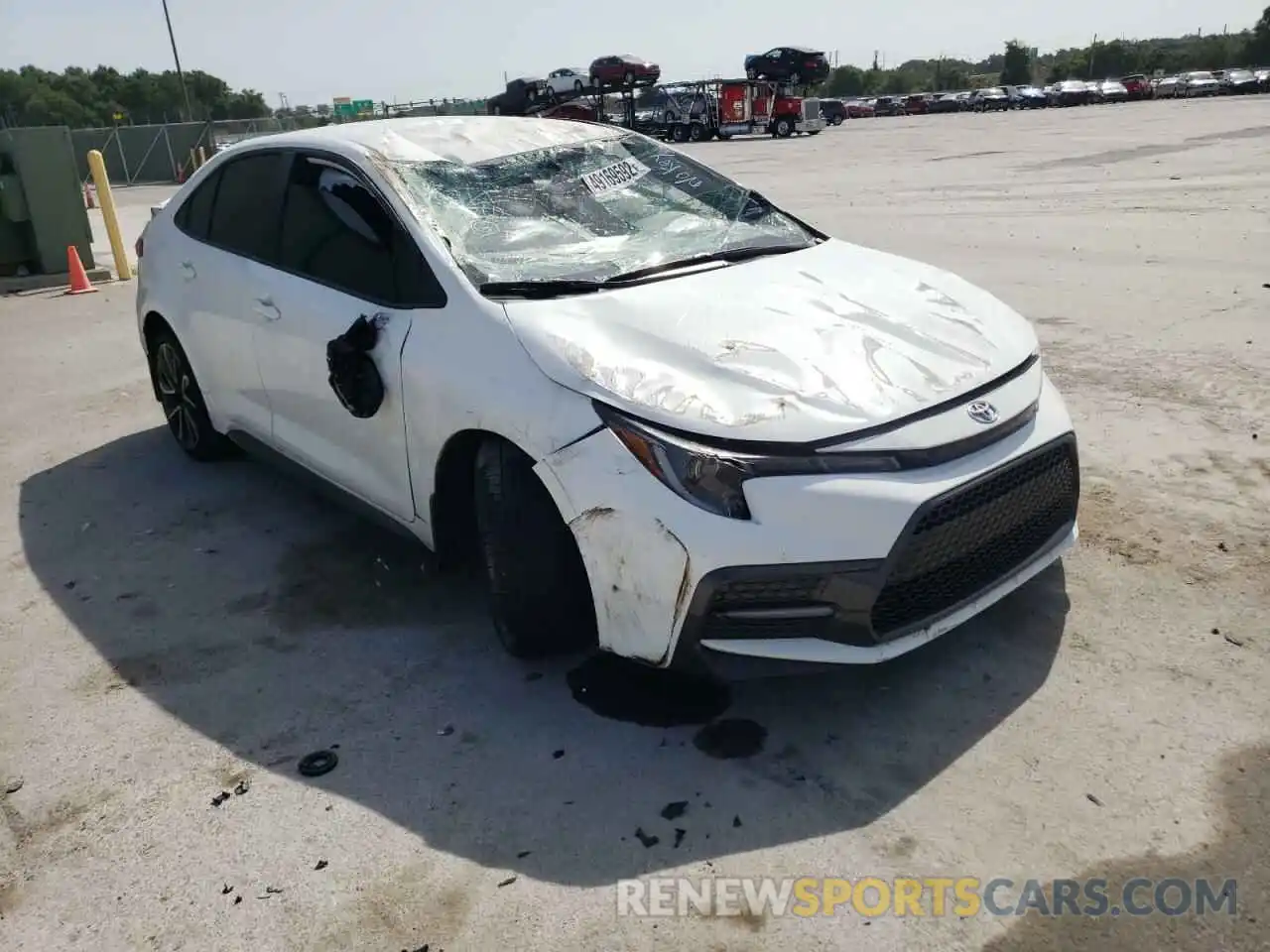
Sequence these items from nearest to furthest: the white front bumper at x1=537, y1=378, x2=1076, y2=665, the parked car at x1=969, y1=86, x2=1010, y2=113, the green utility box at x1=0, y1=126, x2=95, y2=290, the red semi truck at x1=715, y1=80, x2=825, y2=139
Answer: the white front bumper at x1=537, y1=378, x2=1076, y2=665 → the green utility box at x1=0, y1=126, x2=95, y2=290 → the red semi truck at x1=715, y1=80, x2=825, y2=139 → the parked car at x1=969, y1=86, x2=1010, y2=113

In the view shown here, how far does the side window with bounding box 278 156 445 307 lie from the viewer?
330 centimetres

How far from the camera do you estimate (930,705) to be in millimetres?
2916

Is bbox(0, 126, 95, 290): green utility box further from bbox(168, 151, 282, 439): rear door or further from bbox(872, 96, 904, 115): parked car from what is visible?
bbox(872, 96, 904, 115): parked car

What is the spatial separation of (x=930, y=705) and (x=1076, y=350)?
3988 millimetres

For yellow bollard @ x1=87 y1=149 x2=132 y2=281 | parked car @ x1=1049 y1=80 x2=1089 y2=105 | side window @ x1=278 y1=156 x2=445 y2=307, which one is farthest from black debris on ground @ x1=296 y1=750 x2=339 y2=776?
parked car @ x1=1049 y1=80 x2=1089 y2=105

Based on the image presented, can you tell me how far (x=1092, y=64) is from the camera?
90.6 metres

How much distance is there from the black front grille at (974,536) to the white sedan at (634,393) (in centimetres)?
1

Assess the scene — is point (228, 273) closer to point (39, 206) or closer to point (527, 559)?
point (527, 559)

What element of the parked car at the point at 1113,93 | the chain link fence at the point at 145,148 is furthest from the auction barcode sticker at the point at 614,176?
the parked car at the point at 1113,93

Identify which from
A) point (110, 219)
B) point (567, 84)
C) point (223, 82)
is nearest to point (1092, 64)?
point (567, 84)

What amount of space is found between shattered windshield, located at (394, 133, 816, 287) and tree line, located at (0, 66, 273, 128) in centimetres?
7479

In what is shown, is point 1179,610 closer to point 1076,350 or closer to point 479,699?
point 479,699

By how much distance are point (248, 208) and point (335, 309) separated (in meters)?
1.06

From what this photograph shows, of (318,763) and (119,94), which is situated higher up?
(119,94)
